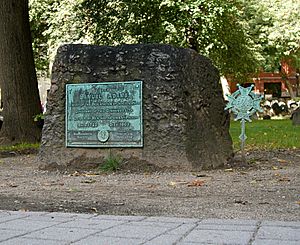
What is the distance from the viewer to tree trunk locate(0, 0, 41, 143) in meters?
15.9

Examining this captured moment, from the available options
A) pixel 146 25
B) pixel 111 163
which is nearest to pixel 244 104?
pixel 111 163

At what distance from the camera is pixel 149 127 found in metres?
9.45

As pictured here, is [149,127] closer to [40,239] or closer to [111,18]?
[40,239]

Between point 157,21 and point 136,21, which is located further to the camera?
point 157,21

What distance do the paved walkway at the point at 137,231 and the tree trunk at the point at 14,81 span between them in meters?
10.7

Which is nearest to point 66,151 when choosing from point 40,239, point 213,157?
point 213,157

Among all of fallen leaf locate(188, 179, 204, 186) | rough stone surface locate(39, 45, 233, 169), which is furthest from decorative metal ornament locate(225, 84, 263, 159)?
fallen leaf locate(188, 179, 204, 186)

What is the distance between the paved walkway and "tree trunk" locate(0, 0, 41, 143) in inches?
423

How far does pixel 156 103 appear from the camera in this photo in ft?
30.9

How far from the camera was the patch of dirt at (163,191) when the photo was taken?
19.4 ft

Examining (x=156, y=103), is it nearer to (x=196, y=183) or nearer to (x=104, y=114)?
(x=104, y=114)

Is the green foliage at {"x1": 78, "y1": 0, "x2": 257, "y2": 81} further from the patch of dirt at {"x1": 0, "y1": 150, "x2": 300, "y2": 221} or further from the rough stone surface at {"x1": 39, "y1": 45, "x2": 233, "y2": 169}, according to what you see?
the patch of dirt at {"x1": 0, "y1": 150, "x2": 300, "y2": 221}

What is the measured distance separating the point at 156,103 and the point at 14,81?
7549mm

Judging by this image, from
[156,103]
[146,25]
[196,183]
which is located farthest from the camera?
[146,25]
